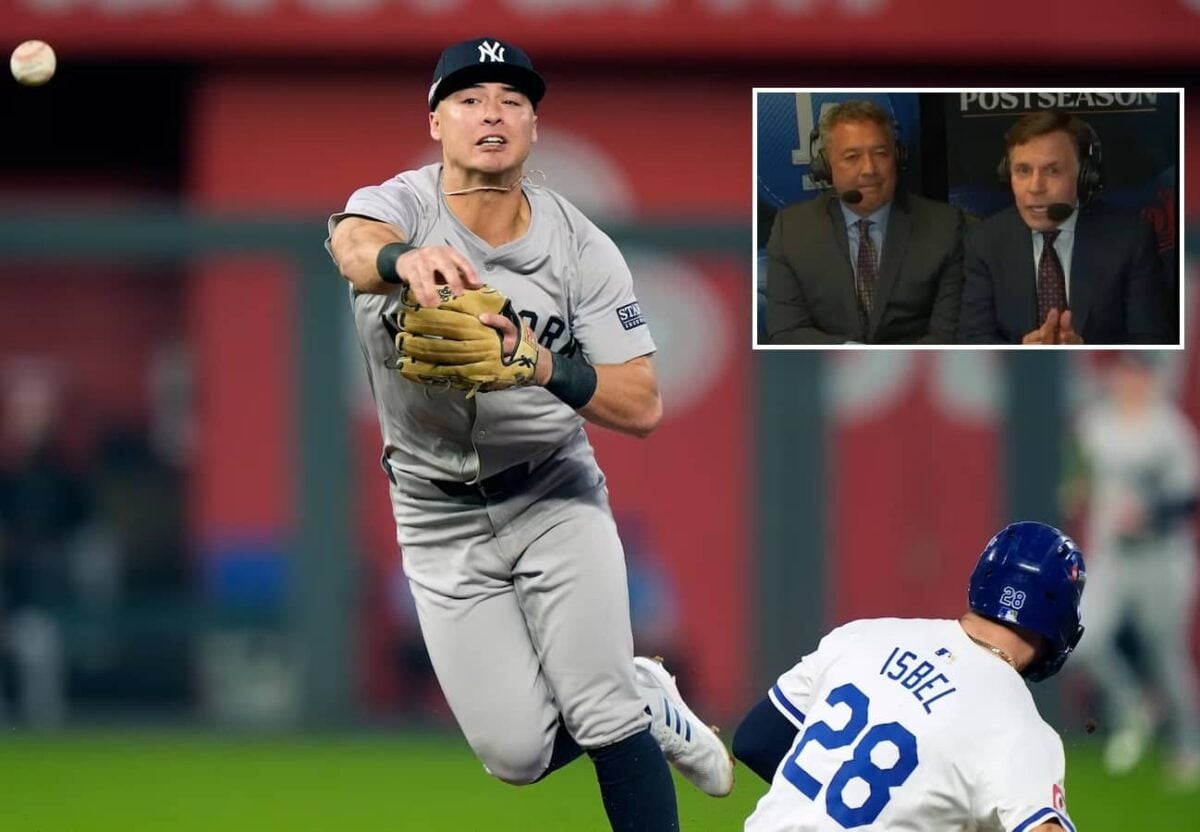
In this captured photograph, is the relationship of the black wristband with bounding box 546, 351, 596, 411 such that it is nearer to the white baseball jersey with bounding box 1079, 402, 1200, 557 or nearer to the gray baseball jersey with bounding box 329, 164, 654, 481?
the gray baseball jersey with bounding box 329, 164, 654, 481

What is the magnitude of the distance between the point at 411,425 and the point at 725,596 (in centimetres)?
433

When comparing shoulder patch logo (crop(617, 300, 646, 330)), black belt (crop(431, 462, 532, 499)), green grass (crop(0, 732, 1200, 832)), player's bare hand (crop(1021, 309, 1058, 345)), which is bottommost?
green grass (crop(0, 732, 1200, 832))

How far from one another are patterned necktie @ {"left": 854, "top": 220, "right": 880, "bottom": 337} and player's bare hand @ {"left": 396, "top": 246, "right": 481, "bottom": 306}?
4.79ft

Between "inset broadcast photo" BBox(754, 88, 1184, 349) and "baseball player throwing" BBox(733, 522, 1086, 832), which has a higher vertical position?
"inset broadcast photo" BBox(754, 88, 1184, 349)

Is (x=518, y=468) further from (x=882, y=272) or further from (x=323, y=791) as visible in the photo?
(x=323, y=791)

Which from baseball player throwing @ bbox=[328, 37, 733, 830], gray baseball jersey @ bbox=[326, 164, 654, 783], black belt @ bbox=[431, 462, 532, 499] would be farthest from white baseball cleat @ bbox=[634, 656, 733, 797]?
black belt @ bbox=[431, 462, 532, 499]

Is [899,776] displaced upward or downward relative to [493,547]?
downward

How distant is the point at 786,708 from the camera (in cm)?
338

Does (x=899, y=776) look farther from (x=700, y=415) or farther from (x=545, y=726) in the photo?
(x=700, y=415)

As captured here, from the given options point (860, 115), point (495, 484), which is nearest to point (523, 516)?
point (495, 484)

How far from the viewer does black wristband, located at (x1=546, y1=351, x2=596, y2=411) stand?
345 centimetres

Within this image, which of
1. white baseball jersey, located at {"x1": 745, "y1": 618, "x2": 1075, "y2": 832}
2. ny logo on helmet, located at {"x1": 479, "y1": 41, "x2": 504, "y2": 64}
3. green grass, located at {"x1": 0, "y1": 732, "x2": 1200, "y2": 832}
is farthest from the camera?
green grass, located at {"x1": 0, "y1": 732, "x2": 1200, "y2": 832}

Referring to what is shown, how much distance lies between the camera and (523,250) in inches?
148

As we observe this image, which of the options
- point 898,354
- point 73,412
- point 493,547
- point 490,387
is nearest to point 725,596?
point 898,354
